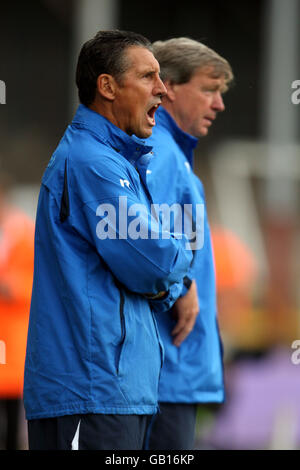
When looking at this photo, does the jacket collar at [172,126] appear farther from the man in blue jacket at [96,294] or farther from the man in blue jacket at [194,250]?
the man in blue jacket at [96,294]

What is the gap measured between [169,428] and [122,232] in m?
1.02

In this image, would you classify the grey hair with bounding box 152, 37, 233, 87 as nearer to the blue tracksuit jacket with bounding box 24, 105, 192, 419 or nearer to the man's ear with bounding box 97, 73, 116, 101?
the man's ear with bounding box 97, 73, 116, 101

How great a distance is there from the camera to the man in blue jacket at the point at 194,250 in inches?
141

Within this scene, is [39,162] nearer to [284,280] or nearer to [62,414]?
[284,280]

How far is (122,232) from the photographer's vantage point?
292 centimetres

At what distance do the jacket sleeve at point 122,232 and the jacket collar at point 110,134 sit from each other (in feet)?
0.47

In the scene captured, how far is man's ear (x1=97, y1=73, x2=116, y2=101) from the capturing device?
3.11 metres

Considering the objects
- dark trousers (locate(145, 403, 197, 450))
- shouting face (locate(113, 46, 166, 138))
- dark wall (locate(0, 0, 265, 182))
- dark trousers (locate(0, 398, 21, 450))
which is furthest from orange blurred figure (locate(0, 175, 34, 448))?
dark wall (locate(0, 0, 265, 182))

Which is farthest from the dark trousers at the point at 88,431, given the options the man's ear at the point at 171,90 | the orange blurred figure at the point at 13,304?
the orange blurred figure at the point at 13,304

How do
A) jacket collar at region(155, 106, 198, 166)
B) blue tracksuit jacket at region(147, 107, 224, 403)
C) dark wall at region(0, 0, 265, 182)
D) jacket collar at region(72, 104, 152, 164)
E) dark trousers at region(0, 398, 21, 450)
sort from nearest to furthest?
jacket collar at region(72, 104, 152, 164), blue tracksuit jacket at region(147, 107, 224, 403), jacket collar at region(155, 106, 198, 166), dark trousers at region(0, 398, 21, 450), dark wall at region(0, 0, 265, 182)

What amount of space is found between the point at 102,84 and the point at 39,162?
10.1m

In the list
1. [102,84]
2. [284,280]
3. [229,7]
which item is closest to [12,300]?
[102,84]

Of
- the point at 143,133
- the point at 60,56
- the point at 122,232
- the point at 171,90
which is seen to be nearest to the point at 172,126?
the point at 171,90

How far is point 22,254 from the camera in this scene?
6027mm
